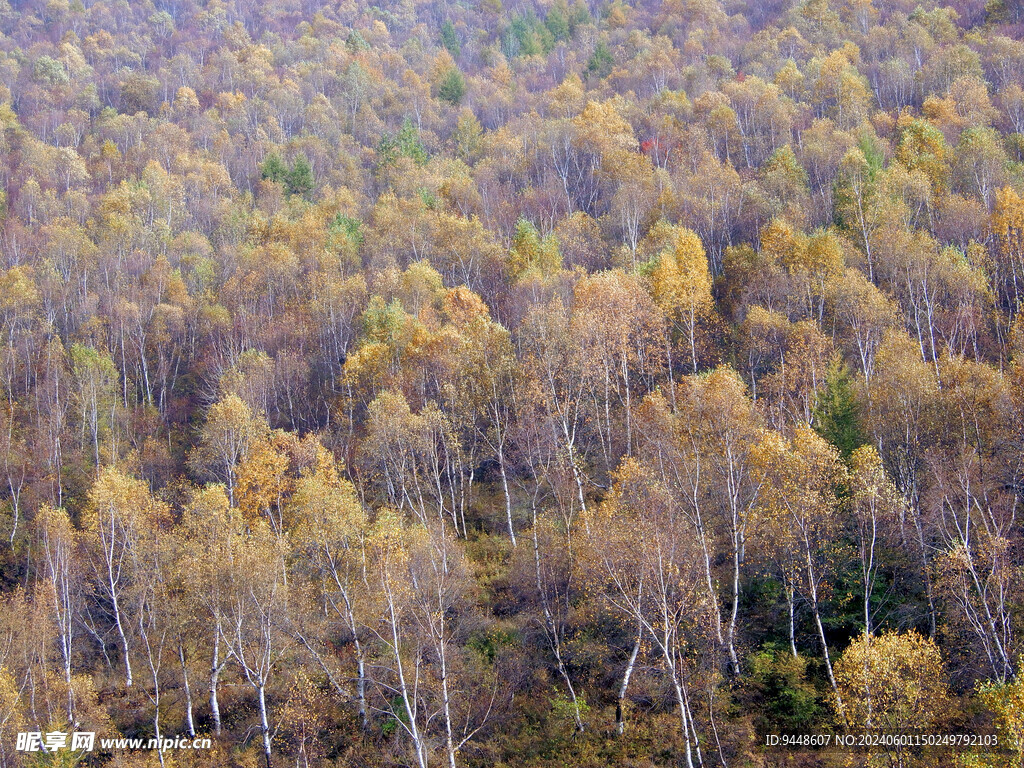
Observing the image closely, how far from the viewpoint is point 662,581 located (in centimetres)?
2816

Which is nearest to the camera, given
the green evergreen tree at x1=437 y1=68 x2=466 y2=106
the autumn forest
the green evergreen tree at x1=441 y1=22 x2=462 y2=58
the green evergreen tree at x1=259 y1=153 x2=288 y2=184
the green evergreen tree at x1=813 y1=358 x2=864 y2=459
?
the autumn forest

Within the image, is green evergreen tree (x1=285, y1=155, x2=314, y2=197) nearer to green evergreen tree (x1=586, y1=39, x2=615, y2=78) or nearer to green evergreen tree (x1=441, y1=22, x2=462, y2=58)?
green evergreen tree (x1=586, y1=39, x2=615, y2=78)

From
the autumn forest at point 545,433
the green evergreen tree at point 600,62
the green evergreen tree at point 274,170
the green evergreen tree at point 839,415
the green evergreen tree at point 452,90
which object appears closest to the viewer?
the autumn forest at point 545,433

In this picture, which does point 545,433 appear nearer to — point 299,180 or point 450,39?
point 299,180

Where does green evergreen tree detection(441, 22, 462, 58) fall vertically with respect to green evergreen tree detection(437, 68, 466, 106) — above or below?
above

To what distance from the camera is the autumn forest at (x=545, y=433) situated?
32.3 metres

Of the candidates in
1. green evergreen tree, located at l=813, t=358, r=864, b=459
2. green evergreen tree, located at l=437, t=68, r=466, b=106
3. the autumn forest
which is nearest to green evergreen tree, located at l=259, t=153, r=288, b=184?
the autumn forest

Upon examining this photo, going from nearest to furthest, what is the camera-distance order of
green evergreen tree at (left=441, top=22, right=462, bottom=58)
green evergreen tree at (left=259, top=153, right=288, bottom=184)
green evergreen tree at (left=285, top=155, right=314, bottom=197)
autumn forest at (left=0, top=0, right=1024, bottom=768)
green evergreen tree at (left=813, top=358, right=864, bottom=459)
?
autumn forest at (left=0, top=0, right=1024, bottom=768)
green evergreen tree at (left=813, top=358, right=864, bottom=459)
green evergreen tree at (left=259, top=153, right=288, bottom=184)
green evergreen tree at (left=285, top=155, right=314, bottom=197)
green evergreen tree at (left=441, top=22, right=462, bottom=58)

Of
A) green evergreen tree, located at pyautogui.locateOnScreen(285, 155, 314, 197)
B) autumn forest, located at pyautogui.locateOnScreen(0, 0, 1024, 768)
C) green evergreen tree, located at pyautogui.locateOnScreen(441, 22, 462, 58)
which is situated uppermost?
green evergreen tree, located at pyautogui.locateOnScreen(441, 22, 462, 58)

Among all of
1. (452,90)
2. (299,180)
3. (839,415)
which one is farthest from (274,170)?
(839,415)

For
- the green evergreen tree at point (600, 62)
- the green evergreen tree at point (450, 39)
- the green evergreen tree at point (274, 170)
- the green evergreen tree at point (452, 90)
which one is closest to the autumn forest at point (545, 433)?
the green evergreen tree at point (274, 170)

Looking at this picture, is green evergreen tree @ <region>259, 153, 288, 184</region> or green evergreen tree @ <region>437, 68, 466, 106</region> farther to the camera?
green evergreen tree @ <region>437, 68, 466, 106</region>

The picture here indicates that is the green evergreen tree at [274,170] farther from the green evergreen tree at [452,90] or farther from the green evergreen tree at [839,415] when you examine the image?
the green evergreen tree at [839,415]

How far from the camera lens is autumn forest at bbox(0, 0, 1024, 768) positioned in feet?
106
